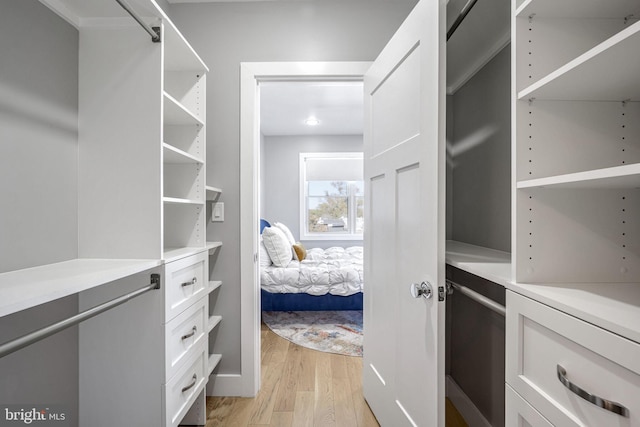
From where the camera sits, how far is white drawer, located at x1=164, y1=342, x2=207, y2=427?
1.28 m

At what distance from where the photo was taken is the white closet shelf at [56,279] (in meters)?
0.71

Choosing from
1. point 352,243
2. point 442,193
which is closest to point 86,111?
point 442,193

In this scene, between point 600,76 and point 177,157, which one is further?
point 177,157

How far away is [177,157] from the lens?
157 cm

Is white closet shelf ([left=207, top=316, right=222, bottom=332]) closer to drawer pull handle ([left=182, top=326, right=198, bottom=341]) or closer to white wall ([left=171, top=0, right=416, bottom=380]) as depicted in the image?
white wall ([left=171, top=0, right=416, bottom=380])

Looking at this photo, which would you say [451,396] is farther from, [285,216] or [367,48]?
[285,216]

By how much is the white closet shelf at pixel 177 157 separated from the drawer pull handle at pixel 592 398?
4.91 ft

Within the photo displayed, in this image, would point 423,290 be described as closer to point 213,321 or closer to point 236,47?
point 213,321

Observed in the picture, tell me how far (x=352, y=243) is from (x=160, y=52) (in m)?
4.75

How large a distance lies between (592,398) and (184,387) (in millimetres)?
1491

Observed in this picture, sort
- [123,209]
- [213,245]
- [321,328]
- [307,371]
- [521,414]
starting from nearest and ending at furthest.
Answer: [521,414], [123,209], [213,245], [307,371], [321,328]

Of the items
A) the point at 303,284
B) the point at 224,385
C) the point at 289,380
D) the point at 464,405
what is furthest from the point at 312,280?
the point at 464,405

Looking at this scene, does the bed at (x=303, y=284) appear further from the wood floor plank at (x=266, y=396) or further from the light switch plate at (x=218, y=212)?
the light switch plate at (x=218, y=212)

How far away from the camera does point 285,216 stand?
5.65 m
